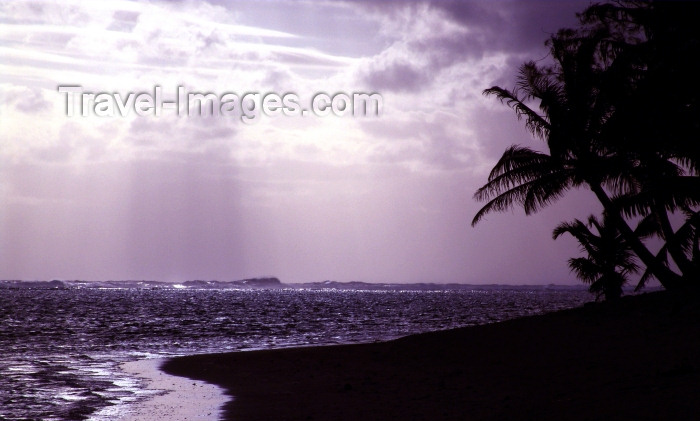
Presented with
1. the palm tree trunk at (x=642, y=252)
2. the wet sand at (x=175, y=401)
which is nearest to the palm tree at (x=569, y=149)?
the palm tree trunk at (x=642, y=252)

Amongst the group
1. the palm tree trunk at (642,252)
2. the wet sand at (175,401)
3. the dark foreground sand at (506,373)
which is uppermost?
the palm tree trunk at (642,252)

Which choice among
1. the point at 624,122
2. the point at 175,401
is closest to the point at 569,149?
the point at 624,122

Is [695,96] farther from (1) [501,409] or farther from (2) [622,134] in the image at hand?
(1) [501,409]

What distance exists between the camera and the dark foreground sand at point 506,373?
12.3 metres

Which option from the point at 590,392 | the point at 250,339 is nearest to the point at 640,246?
the point at 590,392

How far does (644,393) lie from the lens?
12.0 metres

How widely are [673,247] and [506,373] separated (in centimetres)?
898

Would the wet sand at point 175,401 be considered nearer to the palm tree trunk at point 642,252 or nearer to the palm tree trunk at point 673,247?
the palm tree trunk at point 642,252

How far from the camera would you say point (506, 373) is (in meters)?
16.5

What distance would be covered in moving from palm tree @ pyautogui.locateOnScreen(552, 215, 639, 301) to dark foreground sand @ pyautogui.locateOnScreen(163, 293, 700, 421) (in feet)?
32.0

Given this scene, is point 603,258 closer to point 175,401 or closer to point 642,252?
point 642,252

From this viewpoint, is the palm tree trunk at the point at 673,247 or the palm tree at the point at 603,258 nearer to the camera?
the palm tree trunk at the point at 673,247

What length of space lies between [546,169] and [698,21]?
20.8 ft

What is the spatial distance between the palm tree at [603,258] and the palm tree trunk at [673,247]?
8.55m
